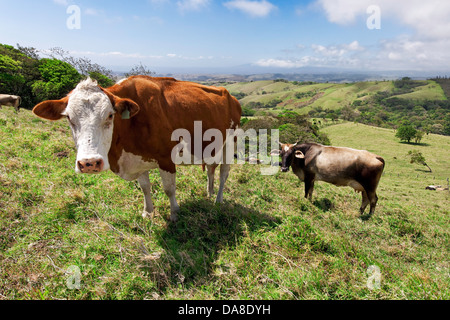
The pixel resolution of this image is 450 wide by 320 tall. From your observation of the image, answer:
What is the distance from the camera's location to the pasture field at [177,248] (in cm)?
265

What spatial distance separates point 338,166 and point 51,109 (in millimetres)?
7549

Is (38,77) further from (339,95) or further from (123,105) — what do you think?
(339,95)

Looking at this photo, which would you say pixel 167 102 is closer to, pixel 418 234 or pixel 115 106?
pixel 115 106

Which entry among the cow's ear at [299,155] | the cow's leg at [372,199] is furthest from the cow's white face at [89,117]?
the cow's leg at [372,199]

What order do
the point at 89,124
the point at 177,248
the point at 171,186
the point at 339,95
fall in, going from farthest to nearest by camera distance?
the point at 339,95 → the point at 171,186 → the point at 177,248 → the point at 89,124

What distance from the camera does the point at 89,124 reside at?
2645mm

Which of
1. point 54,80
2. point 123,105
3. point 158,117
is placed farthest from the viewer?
point 54,80

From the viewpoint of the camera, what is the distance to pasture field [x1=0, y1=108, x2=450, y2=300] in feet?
8.70

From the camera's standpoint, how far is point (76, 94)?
2715 mm

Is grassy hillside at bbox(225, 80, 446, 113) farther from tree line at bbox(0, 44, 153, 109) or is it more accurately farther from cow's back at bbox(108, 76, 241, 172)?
cow's back at bbox(108, 76, 241, 172)

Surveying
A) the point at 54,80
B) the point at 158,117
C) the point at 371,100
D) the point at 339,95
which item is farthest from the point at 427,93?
the point at 158,117

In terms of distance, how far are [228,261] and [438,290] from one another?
2.36 meters

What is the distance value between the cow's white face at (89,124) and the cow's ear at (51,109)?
0.14 metres
